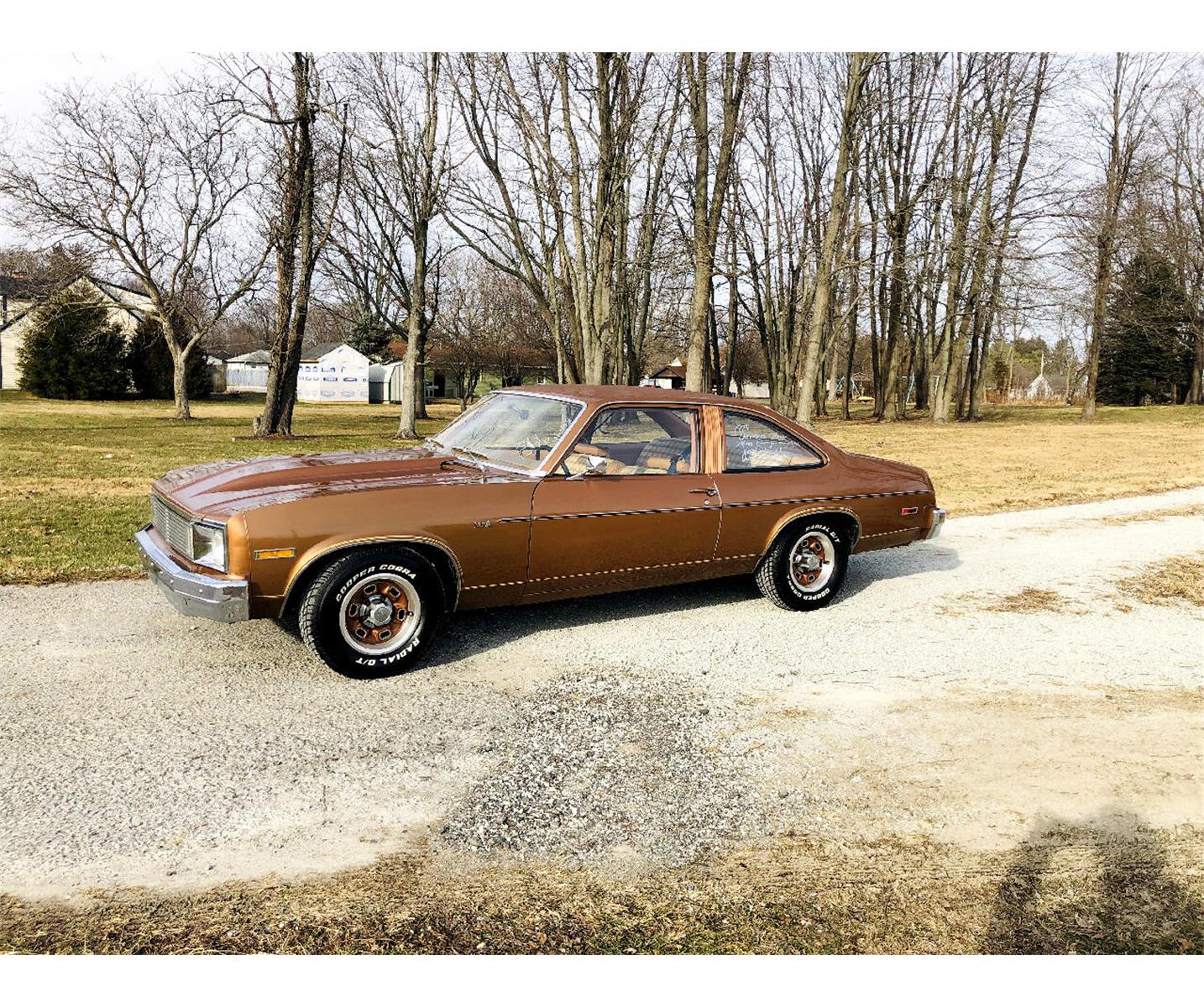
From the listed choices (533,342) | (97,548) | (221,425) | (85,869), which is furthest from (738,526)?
(533,342)

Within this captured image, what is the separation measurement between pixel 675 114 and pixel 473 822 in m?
20.2

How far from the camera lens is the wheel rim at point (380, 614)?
442 centimetres

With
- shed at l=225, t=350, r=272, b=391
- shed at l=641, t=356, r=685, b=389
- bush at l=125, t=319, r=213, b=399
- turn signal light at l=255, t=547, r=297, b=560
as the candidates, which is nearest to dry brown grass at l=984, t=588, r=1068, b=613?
turn signal light at l=255, t=547, r=297, b=560

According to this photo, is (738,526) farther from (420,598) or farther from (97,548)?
(97,548)

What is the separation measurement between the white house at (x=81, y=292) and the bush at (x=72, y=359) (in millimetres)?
850

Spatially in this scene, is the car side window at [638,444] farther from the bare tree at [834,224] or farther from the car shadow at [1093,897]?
the bare tree at [834,224]

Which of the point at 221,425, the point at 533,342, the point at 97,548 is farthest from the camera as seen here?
the point at 533,342

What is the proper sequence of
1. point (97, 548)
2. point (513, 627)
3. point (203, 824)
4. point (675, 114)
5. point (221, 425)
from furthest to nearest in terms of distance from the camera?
point (221, 425) < point (675, 114) < point (97, 548) < point (513, 627) < point (203, 824)

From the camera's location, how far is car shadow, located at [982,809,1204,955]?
→ 8.38ft

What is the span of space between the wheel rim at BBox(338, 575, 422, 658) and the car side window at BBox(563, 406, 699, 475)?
1.23m

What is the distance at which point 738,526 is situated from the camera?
5.73 m

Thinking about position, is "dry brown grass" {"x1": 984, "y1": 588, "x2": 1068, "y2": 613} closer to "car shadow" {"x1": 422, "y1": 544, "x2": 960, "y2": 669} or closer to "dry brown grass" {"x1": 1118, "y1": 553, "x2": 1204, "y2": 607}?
"dry brown grass" {"x1": 1118, "y1": 553, "x2": 1204, "y2": 607}

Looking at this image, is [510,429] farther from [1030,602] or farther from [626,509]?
[1030,602]

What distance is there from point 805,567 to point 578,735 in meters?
2.84
